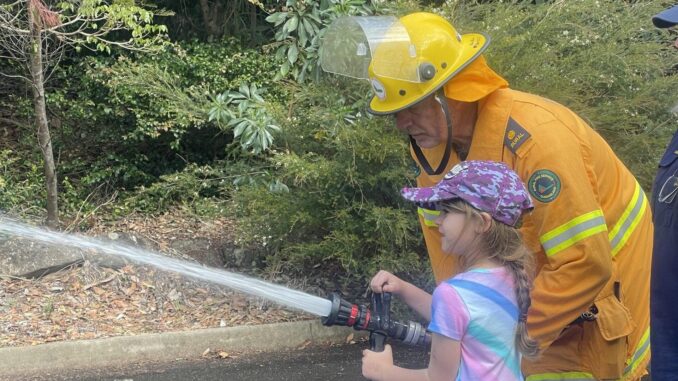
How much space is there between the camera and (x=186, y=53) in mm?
8031

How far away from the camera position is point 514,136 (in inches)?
82.6

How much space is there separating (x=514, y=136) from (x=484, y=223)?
29 cm

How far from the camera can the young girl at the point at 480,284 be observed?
1.93 meters

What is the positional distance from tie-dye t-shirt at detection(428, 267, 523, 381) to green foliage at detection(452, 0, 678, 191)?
3810 millimetres

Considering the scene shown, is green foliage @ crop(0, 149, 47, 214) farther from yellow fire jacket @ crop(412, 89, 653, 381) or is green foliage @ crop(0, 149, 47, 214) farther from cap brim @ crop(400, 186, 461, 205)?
yellow fire jacket @ crop(412, 89, 653, 381)

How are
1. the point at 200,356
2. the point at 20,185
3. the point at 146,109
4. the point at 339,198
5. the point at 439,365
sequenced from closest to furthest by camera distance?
the point at 439,365 → the point at 200,356 → the point at 339,198 → the point at 20,185 → the point at 146,109

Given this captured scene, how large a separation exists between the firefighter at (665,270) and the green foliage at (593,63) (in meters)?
3.55

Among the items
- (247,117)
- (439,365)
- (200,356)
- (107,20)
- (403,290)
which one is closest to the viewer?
(439,365)

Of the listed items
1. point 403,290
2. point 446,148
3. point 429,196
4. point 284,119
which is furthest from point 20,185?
point 429,196

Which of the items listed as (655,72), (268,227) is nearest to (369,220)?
(268,227)

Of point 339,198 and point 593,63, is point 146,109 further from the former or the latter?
point 593,63

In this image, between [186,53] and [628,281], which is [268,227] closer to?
[186,53]

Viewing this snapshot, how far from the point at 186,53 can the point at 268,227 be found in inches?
116

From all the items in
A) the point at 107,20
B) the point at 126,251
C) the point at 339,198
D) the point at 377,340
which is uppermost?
the point at 377,340
